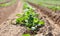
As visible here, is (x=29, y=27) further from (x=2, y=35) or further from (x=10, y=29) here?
(x=2, y=35)

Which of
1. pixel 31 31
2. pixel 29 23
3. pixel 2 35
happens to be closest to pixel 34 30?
pixel 31 31

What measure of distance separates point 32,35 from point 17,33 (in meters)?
0.77

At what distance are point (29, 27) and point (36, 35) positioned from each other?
1.62m

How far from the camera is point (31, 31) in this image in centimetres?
1001

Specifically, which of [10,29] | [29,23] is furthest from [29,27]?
[10,29]

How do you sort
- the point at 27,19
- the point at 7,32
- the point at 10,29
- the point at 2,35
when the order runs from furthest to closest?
the point at 27,19 < the point at 10,29 < the point at 7,32 < the point at 2,35

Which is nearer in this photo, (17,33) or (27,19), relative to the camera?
(17,33)

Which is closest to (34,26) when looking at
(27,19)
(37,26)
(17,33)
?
(37,26)

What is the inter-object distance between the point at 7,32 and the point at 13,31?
344 millimetres

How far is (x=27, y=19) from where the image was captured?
11.3m

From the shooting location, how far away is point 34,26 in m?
10.6

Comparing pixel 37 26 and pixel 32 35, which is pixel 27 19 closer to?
pixel 37 26

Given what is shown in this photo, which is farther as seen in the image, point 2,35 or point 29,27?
point 29,27

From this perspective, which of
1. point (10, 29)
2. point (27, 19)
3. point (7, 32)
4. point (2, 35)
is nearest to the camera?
point (2, 35)
